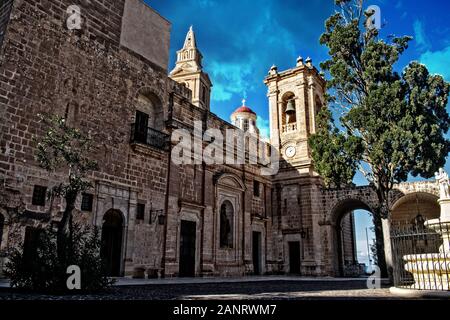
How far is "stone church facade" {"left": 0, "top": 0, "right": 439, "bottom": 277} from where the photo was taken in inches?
413

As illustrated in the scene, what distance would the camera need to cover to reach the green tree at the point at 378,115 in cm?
1206

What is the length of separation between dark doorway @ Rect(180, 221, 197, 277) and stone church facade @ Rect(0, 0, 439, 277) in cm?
5

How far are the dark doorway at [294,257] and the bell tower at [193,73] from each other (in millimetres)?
11727

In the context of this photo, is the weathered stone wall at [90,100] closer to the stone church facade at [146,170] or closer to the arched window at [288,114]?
the stone church facade at [146,170]

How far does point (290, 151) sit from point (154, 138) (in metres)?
10.4

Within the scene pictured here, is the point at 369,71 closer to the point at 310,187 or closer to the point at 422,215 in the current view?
the point at 310,187

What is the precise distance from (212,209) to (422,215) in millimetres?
12789

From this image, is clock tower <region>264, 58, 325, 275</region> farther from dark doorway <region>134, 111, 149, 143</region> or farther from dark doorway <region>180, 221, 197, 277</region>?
dark doorway <region>134, 111, 149, 143</region>

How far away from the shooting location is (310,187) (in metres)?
21.3

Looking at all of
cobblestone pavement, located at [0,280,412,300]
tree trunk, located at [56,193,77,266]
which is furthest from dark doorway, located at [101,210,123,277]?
tree trunk, located at [56,193,77,266]

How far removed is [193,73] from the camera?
27.6m

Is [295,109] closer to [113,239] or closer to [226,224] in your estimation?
[226,224]

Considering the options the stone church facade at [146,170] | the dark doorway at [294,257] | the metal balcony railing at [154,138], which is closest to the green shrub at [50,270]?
the stone church facade at [146,170]

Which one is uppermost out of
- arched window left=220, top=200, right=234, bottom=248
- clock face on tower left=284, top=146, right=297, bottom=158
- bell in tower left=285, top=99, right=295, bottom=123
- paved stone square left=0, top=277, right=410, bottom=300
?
bell in tower left=285, top=99, right=295, bottom=123
